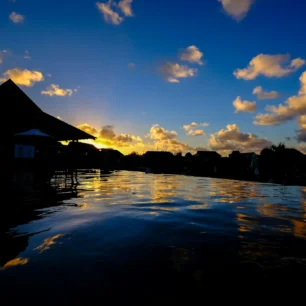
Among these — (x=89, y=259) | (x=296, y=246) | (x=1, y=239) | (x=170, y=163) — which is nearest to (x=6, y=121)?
(x=1, y=239)

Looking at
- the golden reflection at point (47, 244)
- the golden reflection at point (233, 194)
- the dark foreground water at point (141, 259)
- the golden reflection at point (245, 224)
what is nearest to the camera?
the dark foreground water at point (141, 259)

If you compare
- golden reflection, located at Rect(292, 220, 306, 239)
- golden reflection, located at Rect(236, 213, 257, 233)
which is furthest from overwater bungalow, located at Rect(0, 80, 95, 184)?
golden reflection, located at Rect(292, 220, 306, 239)

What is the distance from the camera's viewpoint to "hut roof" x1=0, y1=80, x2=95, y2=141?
16.7 meters

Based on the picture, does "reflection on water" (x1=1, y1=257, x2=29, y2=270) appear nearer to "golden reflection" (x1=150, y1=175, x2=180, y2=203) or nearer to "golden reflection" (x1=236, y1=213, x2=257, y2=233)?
"golden reflection" (x1=236, y1=213, x2=257, y2=233)

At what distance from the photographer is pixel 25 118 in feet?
56.7

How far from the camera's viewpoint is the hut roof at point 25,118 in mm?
16688

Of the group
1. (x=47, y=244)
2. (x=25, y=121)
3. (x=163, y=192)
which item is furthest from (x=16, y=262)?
(x=25, y=121)

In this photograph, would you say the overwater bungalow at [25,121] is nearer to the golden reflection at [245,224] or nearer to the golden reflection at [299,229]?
the golden reflection at [245,224]

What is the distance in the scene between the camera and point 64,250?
283cm

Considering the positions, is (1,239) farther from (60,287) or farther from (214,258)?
(214,258)

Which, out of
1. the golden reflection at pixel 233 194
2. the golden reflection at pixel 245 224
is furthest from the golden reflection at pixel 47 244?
the golden reflection at pixel 233 194

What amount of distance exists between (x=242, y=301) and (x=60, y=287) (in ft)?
4.95

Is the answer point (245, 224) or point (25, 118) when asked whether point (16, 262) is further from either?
point (25, 118)

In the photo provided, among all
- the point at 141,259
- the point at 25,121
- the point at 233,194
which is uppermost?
the point at 25,121
